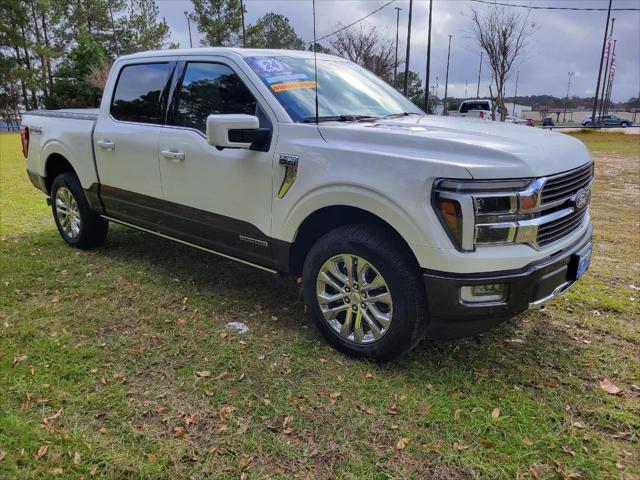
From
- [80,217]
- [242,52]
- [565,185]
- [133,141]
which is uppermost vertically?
[242,52]

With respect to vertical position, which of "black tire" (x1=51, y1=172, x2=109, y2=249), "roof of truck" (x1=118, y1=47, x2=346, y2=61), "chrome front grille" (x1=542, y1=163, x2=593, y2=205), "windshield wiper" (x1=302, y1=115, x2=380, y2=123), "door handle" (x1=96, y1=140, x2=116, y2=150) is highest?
"roof of truck" (x1=118, y1=47, x2=346, y2=61)

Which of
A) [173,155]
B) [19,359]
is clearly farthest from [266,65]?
[19,359]

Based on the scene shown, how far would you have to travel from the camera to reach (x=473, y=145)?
264 centimetres

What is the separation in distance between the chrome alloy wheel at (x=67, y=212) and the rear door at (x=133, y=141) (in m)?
0.62

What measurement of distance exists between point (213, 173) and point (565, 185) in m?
2.33

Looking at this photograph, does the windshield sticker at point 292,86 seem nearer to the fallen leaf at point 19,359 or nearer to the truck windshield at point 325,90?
the truck windshield at point 325,90

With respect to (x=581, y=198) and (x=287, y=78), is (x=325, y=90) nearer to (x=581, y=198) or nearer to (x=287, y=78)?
(x=287, y=78)

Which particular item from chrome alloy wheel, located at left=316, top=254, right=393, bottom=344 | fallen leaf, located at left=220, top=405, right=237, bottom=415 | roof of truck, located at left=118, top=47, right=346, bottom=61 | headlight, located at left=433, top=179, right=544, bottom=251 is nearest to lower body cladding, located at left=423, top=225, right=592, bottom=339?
headlight, located at left=433, top=179, right=544, bottom=251

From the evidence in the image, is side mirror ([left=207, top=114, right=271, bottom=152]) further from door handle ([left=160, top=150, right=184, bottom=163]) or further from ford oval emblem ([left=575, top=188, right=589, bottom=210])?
ford oval emblem ([left=575, top=188, right=589, bottom=210])

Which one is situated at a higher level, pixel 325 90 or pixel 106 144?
pixel 325 90

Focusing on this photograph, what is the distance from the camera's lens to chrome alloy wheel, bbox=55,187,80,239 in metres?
5.38

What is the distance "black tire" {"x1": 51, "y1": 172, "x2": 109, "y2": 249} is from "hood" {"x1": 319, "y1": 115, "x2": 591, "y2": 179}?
3199 millimetres

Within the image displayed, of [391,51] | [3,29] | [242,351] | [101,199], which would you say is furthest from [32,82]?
[242,351]

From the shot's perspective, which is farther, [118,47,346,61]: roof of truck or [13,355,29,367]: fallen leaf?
[118,47,346,61]: roof of truck
